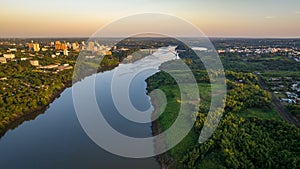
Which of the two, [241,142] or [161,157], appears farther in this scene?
[161,157]

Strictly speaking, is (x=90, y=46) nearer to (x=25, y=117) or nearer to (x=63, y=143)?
(x=25, y=117)

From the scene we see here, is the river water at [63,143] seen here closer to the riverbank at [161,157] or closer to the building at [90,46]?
the riverbank at [161,157]

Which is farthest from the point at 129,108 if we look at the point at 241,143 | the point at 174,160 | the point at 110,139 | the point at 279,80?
the point at 279,80

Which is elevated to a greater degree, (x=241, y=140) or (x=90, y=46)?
(x=90, y=46)

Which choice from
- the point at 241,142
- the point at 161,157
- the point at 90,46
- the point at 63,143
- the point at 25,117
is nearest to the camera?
the point at 241,142

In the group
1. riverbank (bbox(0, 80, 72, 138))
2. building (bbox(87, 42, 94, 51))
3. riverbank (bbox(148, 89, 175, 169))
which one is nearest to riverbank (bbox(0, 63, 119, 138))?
riverbank (bbox(0, 80, 72, 138))

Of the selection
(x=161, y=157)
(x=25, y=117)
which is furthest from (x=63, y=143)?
(x=25, y=117)

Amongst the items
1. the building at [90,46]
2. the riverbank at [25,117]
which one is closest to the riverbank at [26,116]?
the riverbank at [25,117]

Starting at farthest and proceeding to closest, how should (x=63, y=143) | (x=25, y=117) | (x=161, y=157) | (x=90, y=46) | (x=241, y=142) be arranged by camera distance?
1. (x=90, y=46)
2. (x=25, y=117)
3. (x=63, y=143)
4. (x=161, y=157)
5. (x=241, y=142)

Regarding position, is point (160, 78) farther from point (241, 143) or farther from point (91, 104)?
point (241, 143)

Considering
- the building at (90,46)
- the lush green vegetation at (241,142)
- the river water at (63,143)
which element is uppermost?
the building at (90,46)
